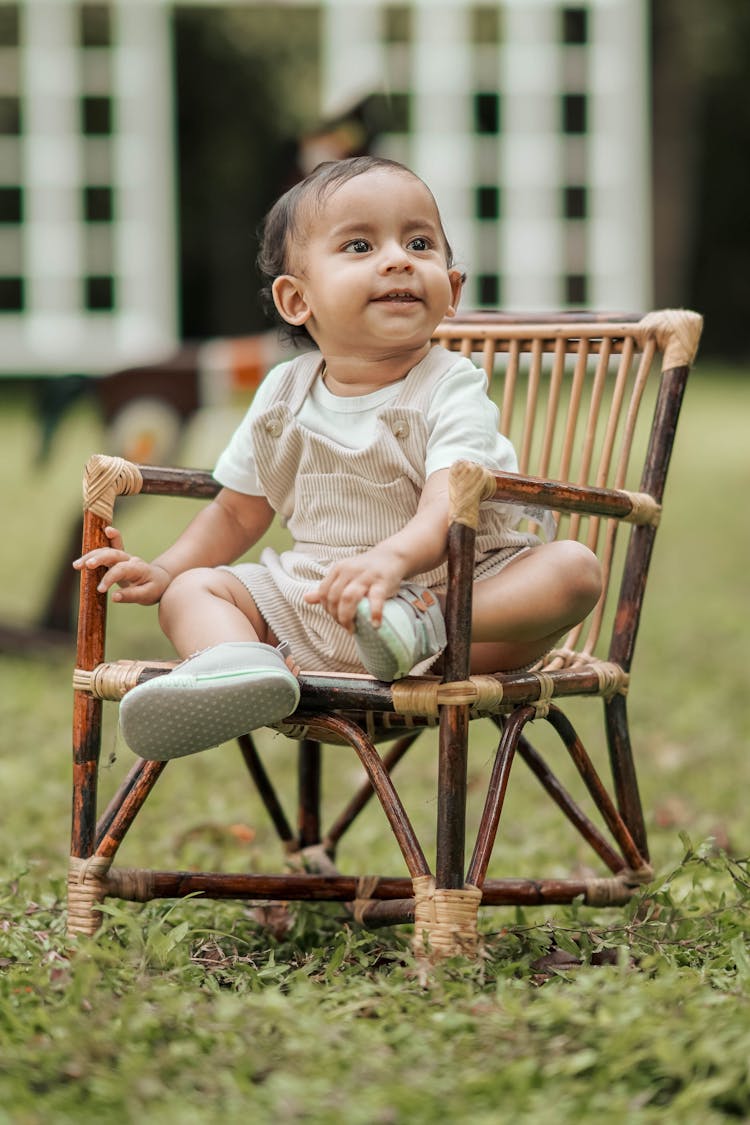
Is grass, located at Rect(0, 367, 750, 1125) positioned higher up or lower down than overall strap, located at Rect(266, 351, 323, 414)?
lower down

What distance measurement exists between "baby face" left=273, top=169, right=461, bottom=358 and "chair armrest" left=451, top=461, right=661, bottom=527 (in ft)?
1.01

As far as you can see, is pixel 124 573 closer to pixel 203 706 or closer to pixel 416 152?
pixel 203 706

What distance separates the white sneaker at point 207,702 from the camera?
2098 millimetres

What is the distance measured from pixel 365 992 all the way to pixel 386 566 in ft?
1.80

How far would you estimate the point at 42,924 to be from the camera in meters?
2.50

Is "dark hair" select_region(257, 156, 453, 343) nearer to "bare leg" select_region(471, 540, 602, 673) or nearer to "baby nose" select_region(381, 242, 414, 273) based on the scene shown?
"baby nose" select_region(381, 242, 414, 273)

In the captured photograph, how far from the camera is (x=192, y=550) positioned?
2.60 meters

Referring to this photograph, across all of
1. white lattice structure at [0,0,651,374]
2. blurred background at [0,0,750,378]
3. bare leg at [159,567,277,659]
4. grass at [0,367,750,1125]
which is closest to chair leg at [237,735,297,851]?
grass at [0,367,750,1125]

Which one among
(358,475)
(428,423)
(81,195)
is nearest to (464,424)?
(428,423)

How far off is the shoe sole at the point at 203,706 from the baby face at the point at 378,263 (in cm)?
57

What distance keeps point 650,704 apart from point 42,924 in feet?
8.64

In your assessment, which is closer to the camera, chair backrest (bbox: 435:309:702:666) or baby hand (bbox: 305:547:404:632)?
baby hand (bbox: 305:547:404:632)

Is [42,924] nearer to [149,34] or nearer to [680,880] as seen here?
[680,880]

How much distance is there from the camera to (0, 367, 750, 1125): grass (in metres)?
1.74
